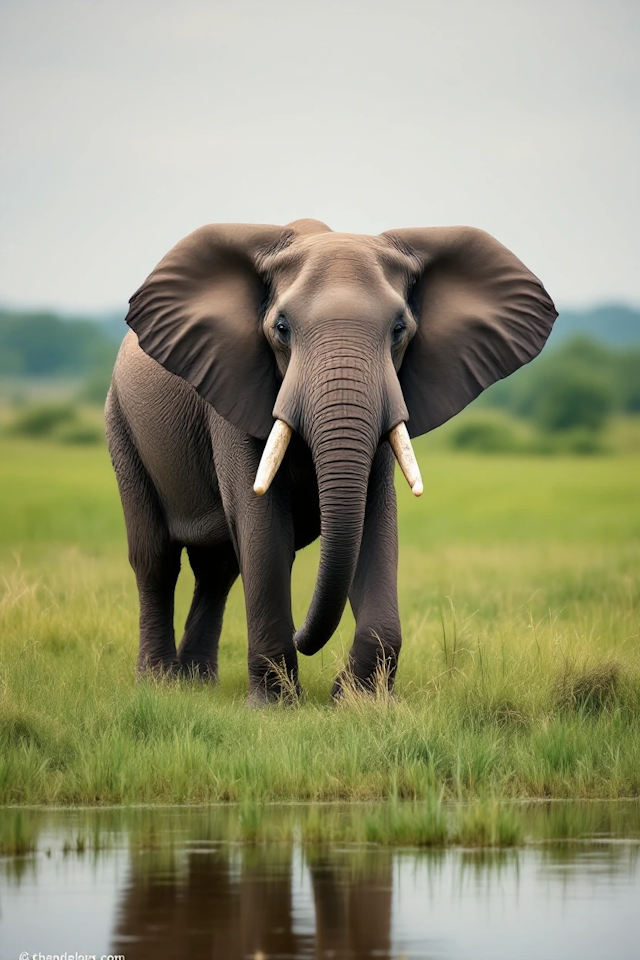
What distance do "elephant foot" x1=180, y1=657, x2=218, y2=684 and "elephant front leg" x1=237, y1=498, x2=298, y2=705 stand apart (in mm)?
1929

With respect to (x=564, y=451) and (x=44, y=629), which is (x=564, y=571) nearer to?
(x=44, y=629)

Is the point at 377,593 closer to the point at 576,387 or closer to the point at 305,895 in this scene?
the point at 305,895

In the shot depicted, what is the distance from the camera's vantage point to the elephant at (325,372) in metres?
10.8

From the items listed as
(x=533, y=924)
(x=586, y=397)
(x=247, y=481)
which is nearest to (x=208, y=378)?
(x=247, y=481)

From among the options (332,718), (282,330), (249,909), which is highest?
(282,330)

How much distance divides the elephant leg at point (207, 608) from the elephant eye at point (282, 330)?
125 inches

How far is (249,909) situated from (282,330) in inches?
196

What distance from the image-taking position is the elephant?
1077 centimetres

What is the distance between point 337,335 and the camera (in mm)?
10789

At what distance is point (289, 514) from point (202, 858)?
4398 millimetres

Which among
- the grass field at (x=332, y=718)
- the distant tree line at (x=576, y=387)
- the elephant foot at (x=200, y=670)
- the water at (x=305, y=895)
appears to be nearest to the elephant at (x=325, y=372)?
the grass field at (x=332, y=718)

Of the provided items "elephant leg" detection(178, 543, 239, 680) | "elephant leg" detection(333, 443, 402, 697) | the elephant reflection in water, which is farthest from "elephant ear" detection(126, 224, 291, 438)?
the elephant reflection in water

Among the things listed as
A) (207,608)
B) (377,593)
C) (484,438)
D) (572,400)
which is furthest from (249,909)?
(572,400)

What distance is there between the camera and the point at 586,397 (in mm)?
116312
